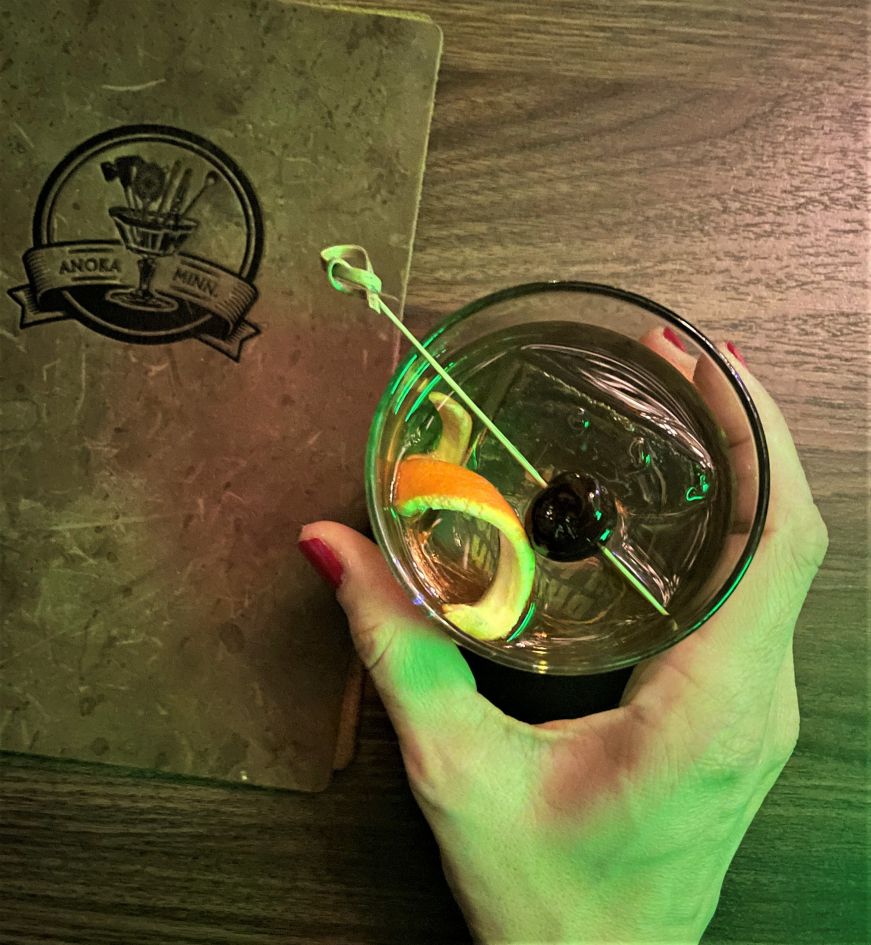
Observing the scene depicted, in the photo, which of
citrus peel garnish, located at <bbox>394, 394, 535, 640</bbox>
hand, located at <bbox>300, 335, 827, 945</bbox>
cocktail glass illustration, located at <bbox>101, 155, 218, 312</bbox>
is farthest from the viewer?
cocktail glass illustration, located at <bbox>101, 155, 218, 312</bbox>

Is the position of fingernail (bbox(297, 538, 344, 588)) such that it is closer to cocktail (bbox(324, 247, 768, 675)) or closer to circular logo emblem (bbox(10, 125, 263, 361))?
cocktail (bbox(324, 247, 768, 675))

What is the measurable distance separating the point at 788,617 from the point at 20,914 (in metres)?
0.74

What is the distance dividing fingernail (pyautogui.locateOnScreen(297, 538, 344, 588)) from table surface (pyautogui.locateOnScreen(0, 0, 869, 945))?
0.48 feet

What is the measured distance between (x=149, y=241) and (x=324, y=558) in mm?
342

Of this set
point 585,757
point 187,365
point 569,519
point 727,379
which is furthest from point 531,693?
point 187,365

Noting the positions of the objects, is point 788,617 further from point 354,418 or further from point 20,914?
point 20,914

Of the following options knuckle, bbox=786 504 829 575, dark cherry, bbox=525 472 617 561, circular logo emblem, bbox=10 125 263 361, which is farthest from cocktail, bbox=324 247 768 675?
circular logo emblem, bbox=10 125 263 361

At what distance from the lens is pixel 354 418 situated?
0.80 m

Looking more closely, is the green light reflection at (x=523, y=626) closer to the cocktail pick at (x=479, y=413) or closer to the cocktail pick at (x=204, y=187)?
the cocktail pick at (x=479, y=413)

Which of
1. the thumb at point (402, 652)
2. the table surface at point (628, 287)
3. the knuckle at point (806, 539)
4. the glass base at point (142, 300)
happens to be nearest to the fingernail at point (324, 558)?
the thumb at point (402, 652)

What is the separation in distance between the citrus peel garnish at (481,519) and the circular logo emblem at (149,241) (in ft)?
0.87

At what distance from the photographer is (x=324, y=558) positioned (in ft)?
2.35

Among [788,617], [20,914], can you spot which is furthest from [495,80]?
[20,914]

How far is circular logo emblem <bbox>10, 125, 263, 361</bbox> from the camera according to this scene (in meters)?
0.79
